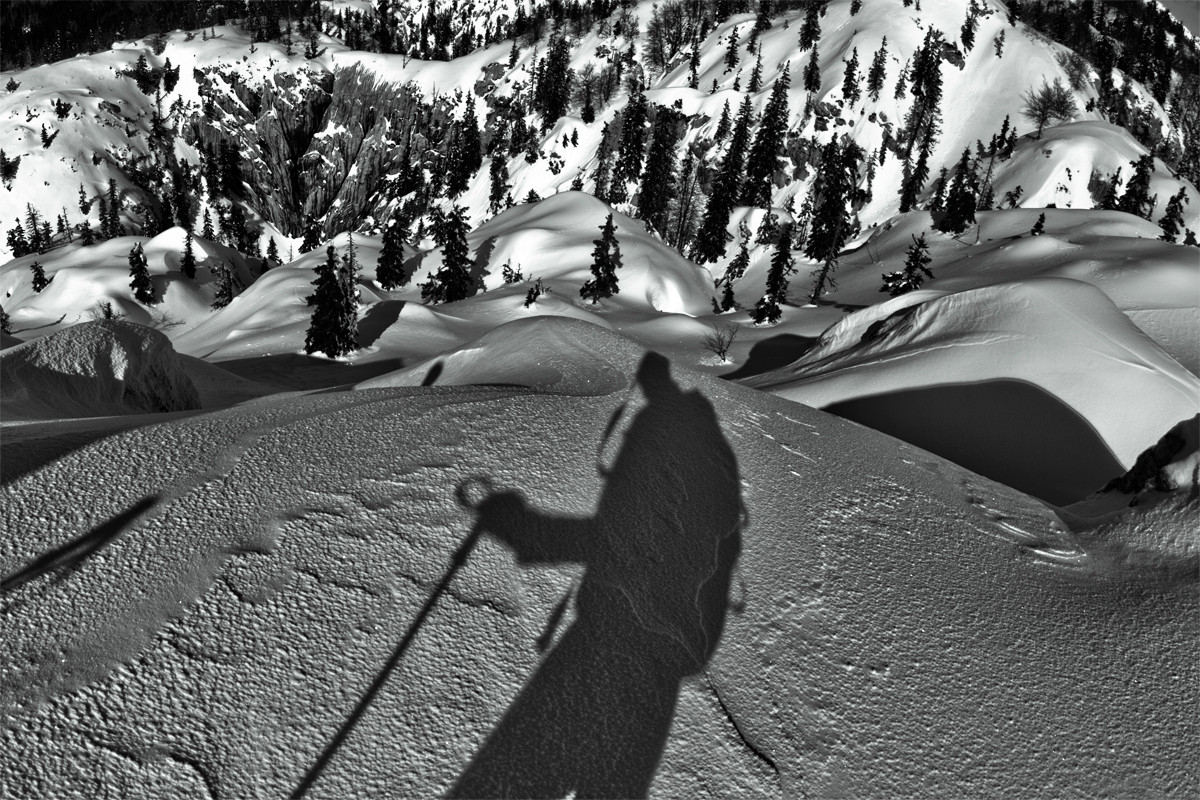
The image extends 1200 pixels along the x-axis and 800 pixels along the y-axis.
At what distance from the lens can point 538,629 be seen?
4.38 metres

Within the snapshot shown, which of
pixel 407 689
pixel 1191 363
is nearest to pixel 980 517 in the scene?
pixel 407 689

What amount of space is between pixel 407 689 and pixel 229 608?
123 cm

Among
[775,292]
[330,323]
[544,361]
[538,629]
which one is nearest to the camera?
[538,629]

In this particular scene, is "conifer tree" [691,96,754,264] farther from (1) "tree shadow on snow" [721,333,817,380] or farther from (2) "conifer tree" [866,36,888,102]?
(1) "tree shadow on snow" [721,333,817,380]

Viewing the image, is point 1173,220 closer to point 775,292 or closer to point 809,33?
point 775,292

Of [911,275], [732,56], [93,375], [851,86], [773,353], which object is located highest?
[732,56]

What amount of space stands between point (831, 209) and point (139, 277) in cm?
6999

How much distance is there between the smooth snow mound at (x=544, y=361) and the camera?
8812 millimetres

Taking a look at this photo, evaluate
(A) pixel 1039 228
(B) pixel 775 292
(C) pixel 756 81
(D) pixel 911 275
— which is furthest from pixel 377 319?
(C) pixel 756 81

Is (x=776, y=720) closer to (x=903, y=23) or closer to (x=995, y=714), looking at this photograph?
(x=995, y=714)

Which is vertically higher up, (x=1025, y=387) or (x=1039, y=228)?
(x=1039, y=228)

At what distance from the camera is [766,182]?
86.9 meters

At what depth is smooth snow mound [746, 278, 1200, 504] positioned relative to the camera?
40.0ft

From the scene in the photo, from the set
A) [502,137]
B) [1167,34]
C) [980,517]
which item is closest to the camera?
[980,517]
